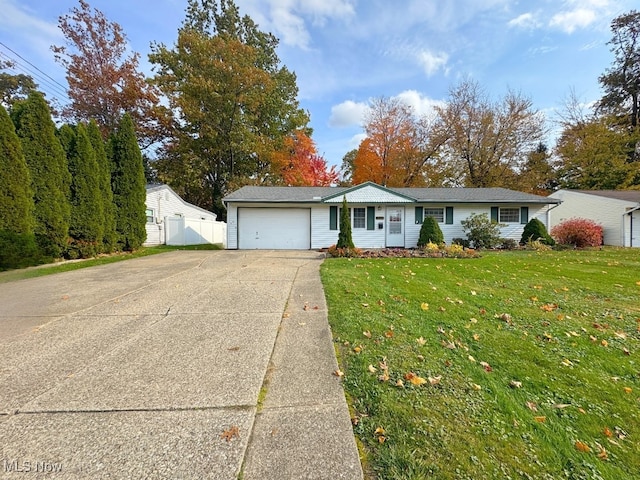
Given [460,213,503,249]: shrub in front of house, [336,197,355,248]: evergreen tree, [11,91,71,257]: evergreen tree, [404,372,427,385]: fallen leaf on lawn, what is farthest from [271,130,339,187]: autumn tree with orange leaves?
[404,372,427,385]: fallen leaf on lawn

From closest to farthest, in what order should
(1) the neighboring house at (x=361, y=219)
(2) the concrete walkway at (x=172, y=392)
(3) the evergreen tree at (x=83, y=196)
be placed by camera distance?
(2) the concrete walkway at (x=172, y=392)
(3) the evergreen tree at (x=83, y=196)
(1) the neighboring house at (x=361, y=219)

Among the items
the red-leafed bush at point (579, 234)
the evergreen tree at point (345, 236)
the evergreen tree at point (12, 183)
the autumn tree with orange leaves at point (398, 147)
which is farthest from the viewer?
the autumn tree with orange leaves at point (398, 147)

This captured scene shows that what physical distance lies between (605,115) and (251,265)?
33.3 meters

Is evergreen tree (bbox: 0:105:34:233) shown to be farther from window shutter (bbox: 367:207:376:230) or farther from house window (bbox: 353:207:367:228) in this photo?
window shutter (bbox: 367:207:376:230)

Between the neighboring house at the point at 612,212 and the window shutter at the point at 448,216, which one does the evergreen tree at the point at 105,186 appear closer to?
the window shutter at the point at 448,216

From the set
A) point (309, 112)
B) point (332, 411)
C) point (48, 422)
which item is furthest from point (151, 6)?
point (309, 112)

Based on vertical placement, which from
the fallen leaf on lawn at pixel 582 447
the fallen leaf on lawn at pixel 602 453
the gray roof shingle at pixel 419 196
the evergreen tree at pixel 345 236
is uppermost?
the gray roof shingle at pixel 419 196

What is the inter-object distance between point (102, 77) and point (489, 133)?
30384mm

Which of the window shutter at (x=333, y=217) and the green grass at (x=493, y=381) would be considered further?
the window shutter at (x=333, y=217)

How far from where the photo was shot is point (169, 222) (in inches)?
704

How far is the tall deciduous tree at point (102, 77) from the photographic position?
66.1ft

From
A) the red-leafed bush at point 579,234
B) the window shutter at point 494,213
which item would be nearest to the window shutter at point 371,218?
the window shutter at point 494,213

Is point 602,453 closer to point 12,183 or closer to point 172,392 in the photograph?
point 172,392

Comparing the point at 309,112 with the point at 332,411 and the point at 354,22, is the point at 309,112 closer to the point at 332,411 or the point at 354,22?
the point at 354,22
